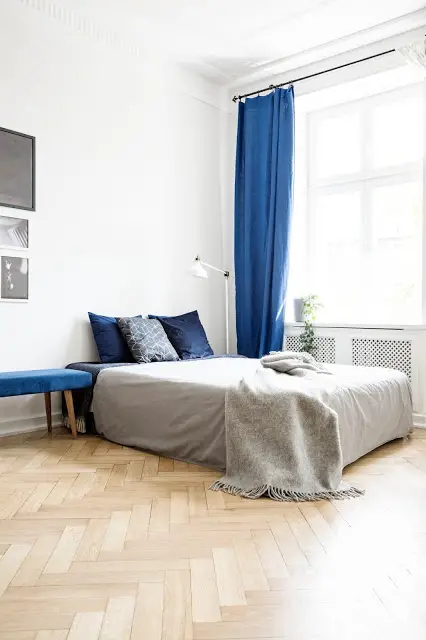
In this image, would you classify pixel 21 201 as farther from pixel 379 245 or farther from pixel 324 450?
pixel 379 245

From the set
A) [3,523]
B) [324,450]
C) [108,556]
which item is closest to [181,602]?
[108,556]

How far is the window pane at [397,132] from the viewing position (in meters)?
4.41

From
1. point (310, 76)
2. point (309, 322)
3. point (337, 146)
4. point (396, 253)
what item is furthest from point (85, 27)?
point (396, 253)

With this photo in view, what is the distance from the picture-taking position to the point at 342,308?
479 centimetres

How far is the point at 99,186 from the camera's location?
4.09 m

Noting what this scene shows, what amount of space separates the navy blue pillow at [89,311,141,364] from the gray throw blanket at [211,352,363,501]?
1412mm

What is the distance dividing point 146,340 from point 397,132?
8.77 feet

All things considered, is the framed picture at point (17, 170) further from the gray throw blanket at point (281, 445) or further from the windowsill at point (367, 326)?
the windowsill at point (367, 326)

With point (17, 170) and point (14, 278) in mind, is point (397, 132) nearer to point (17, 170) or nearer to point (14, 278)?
point (17, 170)

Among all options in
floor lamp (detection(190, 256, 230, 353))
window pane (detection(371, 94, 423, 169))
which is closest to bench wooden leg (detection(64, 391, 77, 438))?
floor lamp (detection(190, 256, 230, 353))

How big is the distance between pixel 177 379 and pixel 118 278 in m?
1.46

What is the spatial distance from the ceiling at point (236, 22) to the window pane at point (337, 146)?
71cm

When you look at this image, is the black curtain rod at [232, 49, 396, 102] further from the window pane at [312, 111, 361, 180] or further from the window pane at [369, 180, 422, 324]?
the window pane at [369, 180, 422, 324]

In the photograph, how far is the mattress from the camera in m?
2.77
